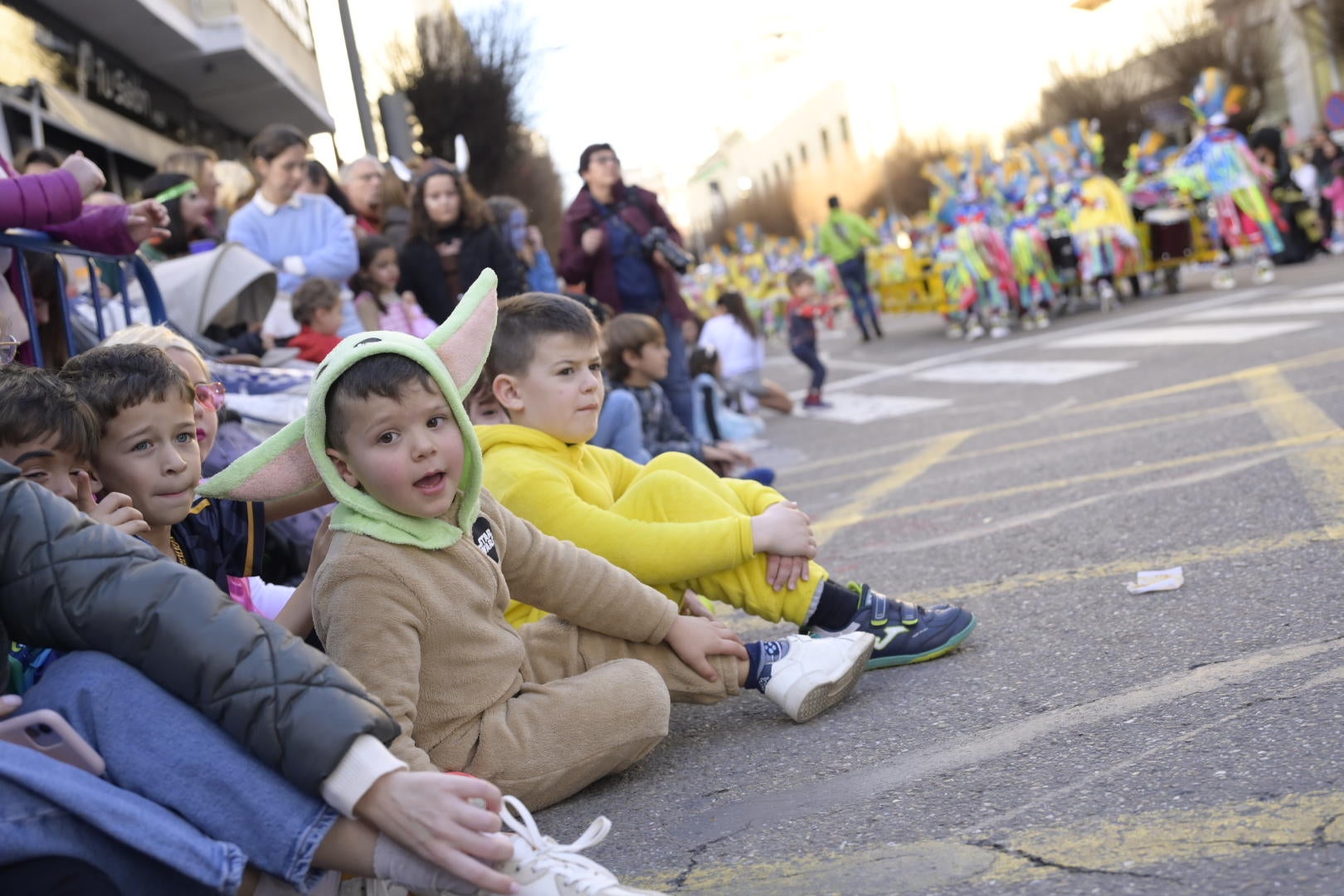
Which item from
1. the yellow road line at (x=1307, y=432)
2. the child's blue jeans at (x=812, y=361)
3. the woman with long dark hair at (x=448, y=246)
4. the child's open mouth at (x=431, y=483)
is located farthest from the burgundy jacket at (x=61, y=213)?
the child's blue jeans at (x=812, y=361)

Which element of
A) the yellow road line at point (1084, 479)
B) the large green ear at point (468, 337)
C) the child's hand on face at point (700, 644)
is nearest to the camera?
the large green ear at point (468, 337)

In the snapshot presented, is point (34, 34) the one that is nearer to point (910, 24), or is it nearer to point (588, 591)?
point (588, 591)

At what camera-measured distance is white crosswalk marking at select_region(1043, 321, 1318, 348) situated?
955 centimetres

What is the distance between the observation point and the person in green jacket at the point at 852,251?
61.3 ft

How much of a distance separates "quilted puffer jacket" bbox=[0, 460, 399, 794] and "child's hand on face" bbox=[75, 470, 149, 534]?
1.67 feet

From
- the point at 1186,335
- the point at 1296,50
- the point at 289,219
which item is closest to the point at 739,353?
the point at 1186,335

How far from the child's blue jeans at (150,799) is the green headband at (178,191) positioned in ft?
15.8

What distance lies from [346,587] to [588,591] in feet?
1.99

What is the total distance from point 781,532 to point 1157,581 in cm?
111

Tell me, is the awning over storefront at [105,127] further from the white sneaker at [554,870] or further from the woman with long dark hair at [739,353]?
the white sneaker at [554,870]

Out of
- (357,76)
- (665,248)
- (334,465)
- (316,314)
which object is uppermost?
(357,76)

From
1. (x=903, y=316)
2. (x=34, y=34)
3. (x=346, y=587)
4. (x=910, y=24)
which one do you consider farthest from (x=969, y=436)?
(x=910, y=24)

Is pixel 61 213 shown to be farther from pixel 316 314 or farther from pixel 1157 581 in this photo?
pixel 1157 581

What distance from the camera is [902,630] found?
3.47 m
